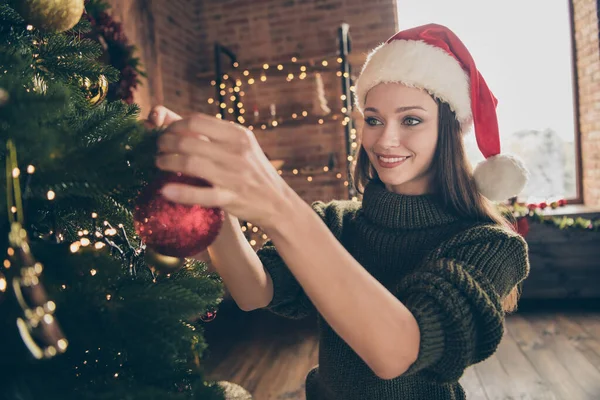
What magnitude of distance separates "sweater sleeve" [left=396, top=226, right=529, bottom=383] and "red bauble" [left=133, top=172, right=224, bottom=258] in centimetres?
39

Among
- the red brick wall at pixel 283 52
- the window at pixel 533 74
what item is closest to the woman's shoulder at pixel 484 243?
the red brick wall at pixel 283 52

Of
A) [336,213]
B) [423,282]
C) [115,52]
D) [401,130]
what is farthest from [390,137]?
[115,52]

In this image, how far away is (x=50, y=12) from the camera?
44 cm

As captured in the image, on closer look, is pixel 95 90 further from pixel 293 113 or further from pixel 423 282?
pixel 293 113

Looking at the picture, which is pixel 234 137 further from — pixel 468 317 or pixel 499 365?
pixel 499 365

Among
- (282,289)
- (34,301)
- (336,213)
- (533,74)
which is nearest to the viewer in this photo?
(34,301)

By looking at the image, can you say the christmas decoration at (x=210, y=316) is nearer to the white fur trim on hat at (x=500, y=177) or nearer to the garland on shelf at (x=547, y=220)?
the white fur trim on hat at (x=500, y=177)

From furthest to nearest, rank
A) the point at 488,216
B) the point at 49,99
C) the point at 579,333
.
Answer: the point at 579,333 → the point at 488,216 → the point at 49,99

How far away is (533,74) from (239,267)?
165 inches

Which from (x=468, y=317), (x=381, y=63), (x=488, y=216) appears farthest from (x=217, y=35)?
(x=468, y=317)

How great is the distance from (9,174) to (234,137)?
0.17m

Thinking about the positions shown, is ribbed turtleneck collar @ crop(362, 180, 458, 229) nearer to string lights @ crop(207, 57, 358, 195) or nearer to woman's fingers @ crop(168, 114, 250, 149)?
woman's fingers @ crop(168, 114, 250, 149)

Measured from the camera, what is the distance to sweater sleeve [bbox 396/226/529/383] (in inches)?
25.2

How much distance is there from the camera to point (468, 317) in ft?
2.21
